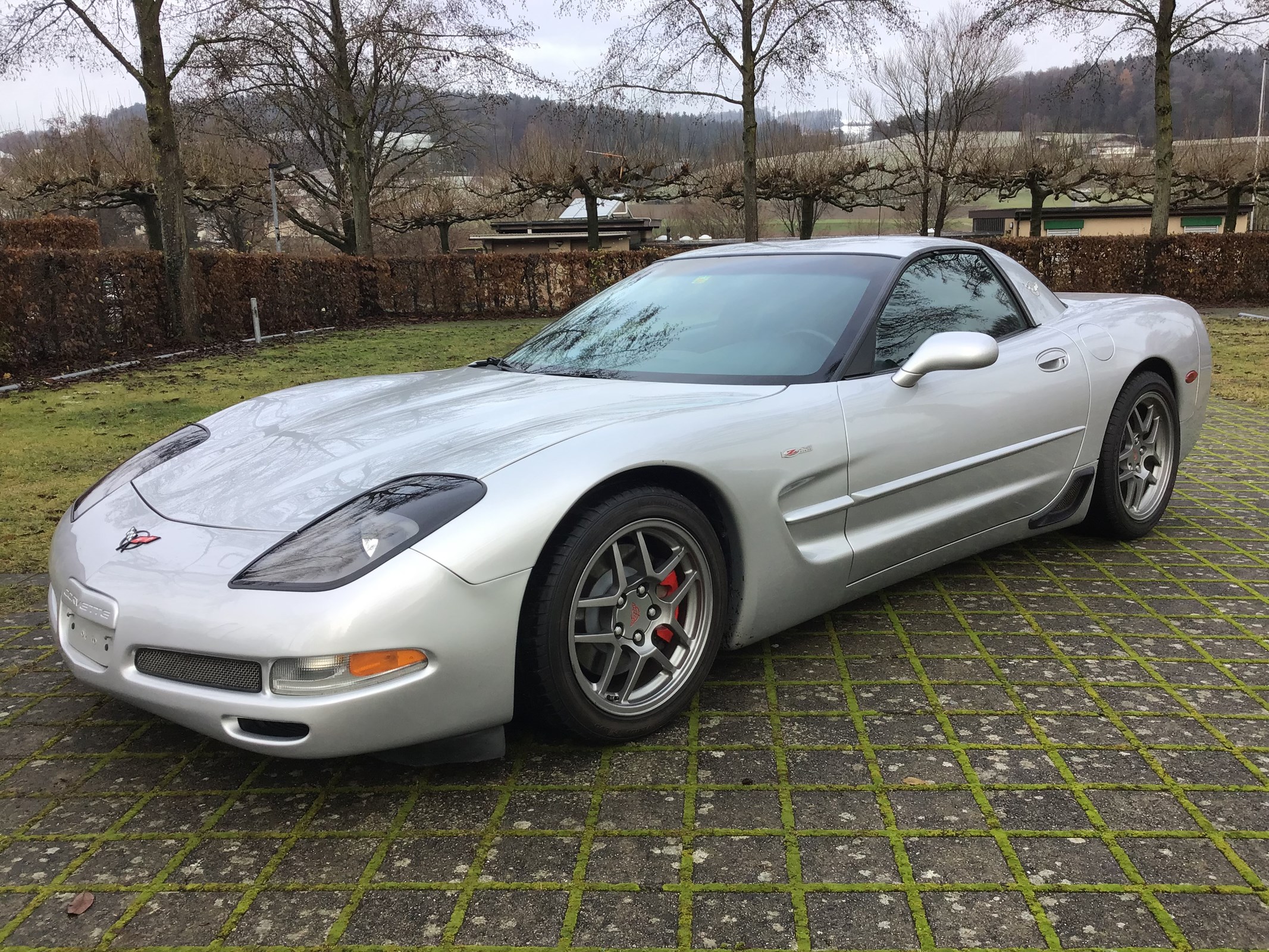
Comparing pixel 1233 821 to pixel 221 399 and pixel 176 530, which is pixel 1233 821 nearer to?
pixel 176 530

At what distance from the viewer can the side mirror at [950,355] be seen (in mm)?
3031

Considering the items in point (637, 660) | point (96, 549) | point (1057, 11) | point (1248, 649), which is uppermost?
point (1057, 11)

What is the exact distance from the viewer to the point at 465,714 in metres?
2.23

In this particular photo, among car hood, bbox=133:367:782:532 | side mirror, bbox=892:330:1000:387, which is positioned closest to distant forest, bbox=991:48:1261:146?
side mirror, bbox=892:330:1000:387

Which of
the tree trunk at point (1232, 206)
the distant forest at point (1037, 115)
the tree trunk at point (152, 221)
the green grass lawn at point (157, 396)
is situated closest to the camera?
the green grass lawn at point (157, 396)

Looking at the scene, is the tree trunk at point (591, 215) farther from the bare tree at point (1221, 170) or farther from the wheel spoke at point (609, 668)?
the wheel spoke at point (609, 668)

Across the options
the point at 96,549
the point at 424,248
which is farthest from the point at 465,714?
the point at 424,248

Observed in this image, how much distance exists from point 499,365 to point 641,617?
1.52 metres

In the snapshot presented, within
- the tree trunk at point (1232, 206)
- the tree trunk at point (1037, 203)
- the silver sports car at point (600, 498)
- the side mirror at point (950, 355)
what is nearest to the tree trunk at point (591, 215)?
the tree trunk at point (1037, 203)

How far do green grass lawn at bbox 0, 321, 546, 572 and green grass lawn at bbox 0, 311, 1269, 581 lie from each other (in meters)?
0.01

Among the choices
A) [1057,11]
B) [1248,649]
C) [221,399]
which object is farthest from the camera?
[1057,11]

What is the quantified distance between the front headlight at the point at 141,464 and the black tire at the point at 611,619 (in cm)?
146

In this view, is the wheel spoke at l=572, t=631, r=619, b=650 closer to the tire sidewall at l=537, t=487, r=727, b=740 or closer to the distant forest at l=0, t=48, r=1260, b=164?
the tire sidewall at l=537, t=487, r=727, b=740

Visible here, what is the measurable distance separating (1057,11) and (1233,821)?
861 inches
